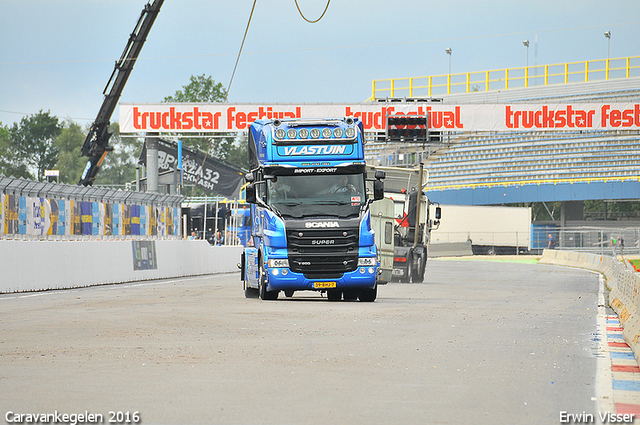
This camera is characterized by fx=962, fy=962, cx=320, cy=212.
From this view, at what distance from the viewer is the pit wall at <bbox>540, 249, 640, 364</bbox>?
36.8ft

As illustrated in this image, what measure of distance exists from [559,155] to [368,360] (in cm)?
6443

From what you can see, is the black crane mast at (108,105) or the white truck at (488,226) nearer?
the black crane mast at (108,105)

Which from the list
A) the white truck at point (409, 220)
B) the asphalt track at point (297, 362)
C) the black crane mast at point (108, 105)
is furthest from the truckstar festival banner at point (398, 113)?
the asphalt track at point (297, 362)

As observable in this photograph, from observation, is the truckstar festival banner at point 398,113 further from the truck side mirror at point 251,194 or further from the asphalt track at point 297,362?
the asphalt track at point 297,362

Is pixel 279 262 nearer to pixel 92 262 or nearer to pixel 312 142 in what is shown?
pixel 312 142

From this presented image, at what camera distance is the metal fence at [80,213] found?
2161 centimetres

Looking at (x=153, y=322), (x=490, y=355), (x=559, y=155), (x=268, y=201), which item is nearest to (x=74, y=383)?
(x=490, y=355)

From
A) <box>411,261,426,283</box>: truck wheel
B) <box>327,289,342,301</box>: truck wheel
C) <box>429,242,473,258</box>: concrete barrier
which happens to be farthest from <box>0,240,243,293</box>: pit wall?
<box>429,242,473,258</box>: concrete barrier

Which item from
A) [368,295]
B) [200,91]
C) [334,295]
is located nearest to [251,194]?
[334,295]

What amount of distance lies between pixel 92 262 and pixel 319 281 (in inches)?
345

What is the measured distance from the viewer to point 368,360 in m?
9.30

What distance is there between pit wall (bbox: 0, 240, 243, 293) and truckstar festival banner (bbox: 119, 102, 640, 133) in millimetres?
13543

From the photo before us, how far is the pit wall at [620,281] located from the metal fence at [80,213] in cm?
1288

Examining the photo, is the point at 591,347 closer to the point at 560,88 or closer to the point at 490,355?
the point at 490,355
